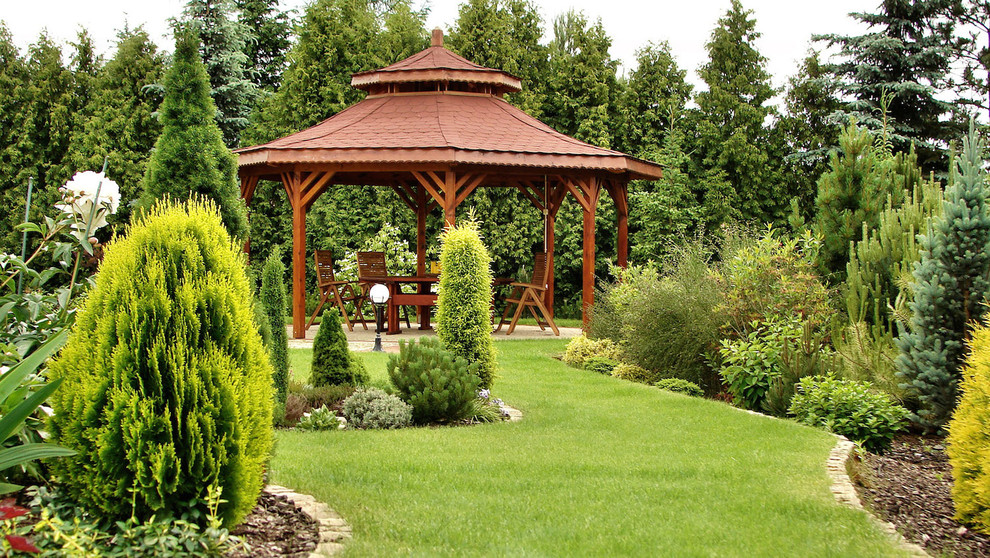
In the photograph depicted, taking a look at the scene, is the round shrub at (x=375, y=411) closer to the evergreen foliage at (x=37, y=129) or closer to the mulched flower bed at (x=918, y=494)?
the mulched flower bed at (x=918, y=494)

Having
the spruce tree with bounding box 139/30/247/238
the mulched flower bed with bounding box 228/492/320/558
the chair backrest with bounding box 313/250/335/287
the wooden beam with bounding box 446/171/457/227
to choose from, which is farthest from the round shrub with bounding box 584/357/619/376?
the mulched flower bed with bounding box 228/492/320/558

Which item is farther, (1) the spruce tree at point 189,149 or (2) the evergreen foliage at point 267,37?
(2) the evergreen foliage at point 267,37

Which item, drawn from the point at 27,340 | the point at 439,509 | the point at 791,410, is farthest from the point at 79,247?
the point at 791,410

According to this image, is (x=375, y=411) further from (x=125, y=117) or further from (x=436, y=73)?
(x=125, y=117)

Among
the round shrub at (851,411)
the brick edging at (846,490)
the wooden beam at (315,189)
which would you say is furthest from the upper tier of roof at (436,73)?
the brick edging at (846,490)

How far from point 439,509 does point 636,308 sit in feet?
19.2

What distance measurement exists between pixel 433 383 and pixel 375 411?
0.48 metres

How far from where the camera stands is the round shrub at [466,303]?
7547 millimetres

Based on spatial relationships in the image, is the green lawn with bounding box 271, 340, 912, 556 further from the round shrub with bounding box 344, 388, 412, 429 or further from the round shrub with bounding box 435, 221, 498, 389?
the round shrub with bounding box 435, 221, 498, 389

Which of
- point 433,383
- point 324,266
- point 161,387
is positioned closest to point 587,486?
point 433,383

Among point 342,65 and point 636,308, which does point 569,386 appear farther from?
point 342,65

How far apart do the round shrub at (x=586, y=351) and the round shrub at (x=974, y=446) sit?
6003 millimetres

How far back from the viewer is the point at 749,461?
18.0 ft

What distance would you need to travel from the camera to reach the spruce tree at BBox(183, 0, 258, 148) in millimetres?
20688
